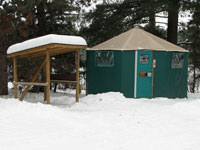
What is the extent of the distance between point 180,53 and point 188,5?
8.15ft

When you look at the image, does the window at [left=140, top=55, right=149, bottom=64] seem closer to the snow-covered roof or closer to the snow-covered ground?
the snow-covered ground

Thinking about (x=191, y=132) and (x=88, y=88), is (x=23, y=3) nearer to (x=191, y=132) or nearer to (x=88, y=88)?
(x=88, y=88)

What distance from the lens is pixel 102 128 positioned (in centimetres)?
516

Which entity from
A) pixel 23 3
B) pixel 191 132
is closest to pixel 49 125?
pixel 191 132

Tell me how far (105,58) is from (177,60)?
3114 millimetres

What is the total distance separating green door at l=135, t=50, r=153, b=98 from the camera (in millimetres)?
9742

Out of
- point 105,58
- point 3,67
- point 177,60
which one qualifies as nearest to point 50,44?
point 105,58

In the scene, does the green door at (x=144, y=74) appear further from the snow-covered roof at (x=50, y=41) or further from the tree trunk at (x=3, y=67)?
the tree trunk at (x=3, y=67)

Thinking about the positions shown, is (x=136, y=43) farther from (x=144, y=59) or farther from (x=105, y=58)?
(x=105, y=58)

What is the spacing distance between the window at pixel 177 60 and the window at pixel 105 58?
263cm

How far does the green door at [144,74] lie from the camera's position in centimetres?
974

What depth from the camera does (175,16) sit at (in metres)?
13.6

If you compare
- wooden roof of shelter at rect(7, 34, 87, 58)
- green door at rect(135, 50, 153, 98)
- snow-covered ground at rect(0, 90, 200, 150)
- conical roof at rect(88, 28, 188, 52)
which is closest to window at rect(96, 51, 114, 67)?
conical roof at rect(88, 28, 188, 52)

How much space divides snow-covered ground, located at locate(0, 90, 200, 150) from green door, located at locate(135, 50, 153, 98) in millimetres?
2377
